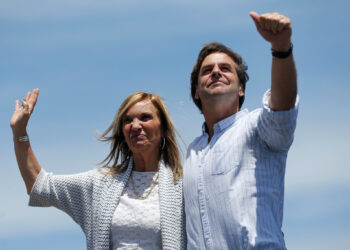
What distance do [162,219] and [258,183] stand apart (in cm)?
157

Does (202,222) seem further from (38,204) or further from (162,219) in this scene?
(38,204)

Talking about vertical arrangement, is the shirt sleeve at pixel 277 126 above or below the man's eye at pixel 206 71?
below

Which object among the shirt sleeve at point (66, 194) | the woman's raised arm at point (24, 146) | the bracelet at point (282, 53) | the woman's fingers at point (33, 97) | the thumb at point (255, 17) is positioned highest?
the thumb at point (255, 17)

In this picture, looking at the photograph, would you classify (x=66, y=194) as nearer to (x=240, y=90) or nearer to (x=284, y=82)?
(x=240, y=90)

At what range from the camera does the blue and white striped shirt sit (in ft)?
13.7

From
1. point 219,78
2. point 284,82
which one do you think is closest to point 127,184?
point 219,78

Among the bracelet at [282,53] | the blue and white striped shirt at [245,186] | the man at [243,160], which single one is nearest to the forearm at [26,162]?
the man at [243,160]

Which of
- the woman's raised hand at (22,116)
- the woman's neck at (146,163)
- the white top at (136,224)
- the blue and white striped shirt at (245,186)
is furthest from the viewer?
the woman's neck at (146,163)

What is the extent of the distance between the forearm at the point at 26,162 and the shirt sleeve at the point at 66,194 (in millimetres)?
76

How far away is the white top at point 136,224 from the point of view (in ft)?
18.1

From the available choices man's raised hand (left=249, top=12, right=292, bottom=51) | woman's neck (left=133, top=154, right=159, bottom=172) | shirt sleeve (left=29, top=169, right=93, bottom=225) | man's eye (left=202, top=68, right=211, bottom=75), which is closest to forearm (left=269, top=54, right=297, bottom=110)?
man's raised hand (left=249, top=12, right=292, bottom=51)

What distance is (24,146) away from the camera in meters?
5.89

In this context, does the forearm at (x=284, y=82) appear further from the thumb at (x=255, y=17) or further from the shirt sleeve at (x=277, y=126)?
the thumb at (x=255, y=17)

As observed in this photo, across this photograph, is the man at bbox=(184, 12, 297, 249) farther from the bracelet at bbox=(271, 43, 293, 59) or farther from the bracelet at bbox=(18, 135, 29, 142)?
the bracelet at bbox=(18, 135, 29, 142)
